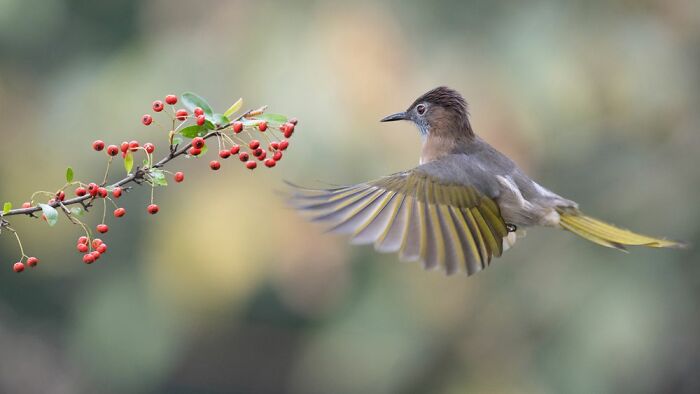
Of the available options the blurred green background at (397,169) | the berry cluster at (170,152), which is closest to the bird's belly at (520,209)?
the berry cluster at (170,152)

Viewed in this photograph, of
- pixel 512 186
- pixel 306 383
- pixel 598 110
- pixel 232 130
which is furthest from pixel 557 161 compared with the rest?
pixel 232 130

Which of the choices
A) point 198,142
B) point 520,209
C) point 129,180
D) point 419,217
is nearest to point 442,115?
point 520,209

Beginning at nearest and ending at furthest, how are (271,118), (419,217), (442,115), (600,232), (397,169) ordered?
(271,118)
(419,217)
(600,232)
(442,115)
(397,169)

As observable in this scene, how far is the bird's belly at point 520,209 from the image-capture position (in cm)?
376

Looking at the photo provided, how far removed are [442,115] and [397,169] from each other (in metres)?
3.65

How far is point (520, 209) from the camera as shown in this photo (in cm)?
376

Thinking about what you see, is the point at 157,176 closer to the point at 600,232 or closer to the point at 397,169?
the point at 600,232

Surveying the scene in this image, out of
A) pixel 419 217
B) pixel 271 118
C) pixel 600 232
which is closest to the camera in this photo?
pixel 271 118

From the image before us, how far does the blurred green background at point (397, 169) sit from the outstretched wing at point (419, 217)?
3.80 metres

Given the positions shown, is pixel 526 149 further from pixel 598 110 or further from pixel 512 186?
pixel 512 186

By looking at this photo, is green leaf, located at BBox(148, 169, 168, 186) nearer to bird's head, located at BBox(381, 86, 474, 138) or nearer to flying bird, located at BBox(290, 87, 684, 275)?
flying bird, located at BBox(290, 87, 684, 275)

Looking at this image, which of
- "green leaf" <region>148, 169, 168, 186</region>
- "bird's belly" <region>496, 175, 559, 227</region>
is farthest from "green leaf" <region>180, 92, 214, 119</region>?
"bird's belly" <region>496, 175, 559, 227</region>

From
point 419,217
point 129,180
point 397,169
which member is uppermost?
point 129,180

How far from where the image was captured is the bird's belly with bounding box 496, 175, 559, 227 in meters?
3.76
